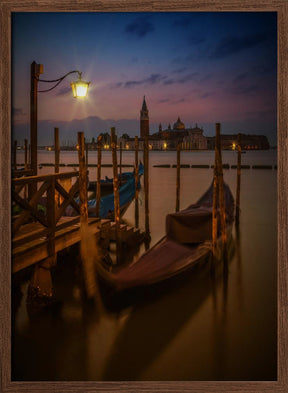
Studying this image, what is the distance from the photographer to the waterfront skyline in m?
1.84

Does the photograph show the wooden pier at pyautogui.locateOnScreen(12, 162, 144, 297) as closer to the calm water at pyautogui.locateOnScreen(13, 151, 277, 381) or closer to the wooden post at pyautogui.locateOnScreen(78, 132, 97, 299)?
the wooden post at pyautogui.locateOnScreen(78, 132, 97, 299)

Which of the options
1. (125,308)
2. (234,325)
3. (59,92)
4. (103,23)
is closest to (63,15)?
(103,23)

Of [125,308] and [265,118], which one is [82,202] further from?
[265,118]

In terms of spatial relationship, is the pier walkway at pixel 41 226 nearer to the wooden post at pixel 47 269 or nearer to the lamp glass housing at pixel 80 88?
the wooden post at pixel 47 269

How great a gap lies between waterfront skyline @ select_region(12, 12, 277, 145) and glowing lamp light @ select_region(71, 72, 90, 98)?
0.04 metres

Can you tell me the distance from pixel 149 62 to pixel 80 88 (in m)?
0.53

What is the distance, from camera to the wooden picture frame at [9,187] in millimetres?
1701

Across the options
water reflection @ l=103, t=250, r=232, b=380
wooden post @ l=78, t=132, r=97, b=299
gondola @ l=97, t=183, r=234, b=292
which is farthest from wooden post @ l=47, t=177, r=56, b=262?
water reflection @ l=103, t=250, r=232, b=380

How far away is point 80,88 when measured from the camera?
2.52 m

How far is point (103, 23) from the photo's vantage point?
1901mm

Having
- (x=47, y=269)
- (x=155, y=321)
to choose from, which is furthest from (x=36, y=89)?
(x=155, y=321)

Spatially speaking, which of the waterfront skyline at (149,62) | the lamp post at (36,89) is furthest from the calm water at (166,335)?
the lamp post at (36,89)

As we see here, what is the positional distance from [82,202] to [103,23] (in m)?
1.40

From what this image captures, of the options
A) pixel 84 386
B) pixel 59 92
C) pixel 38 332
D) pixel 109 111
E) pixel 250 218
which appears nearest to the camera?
pixel 84 386
